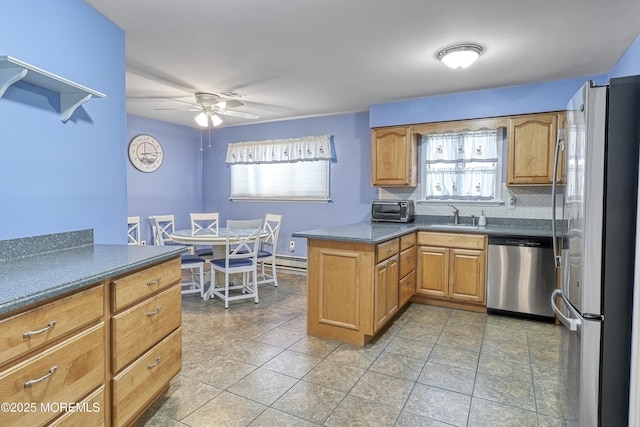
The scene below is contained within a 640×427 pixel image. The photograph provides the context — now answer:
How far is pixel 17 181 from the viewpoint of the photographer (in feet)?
5.57

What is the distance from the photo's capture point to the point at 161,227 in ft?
17.2

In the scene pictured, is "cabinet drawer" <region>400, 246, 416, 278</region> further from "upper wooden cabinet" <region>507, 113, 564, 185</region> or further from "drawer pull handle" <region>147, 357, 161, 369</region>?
"drawer pull handle" <region>147, 357, 161, 369</region>

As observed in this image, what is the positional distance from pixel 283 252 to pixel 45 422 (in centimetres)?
434

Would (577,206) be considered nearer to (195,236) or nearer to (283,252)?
(195,236)

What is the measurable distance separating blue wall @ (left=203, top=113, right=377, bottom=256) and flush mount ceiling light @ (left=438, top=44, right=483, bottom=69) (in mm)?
2084

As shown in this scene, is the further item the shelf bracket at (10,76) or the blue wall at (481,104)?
the blue wall at (481,104)

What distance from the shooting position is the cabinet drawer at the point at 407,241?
133 inches

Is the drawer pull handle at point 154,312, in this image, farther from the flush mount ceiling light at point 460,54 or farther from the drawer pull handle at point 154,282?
the flush mount ceiling light at point 460,54

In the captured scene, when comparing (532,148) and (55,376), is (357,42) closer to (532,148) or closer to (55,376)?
(532,148)

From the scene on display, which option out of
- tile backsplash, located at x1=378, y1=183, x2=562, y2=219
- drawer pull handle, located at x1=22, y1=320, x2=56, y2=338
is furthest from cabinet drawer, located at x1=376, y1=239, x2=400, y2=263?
drawer pull handle, located at x1=22, y1=320, x2=56, y2=338

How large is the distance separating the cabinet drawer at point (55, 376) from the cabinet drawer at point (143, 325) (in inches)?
3.2

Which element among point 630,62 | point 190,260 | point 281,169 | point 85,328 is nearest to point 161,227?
point 190,260

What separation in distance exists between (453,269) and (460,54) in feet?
6.81

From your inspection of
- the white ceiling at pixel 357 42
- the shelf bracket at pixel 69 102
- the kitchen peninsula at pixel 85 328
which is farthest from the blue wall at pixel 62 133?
the white ceiling at pixel 357 42
